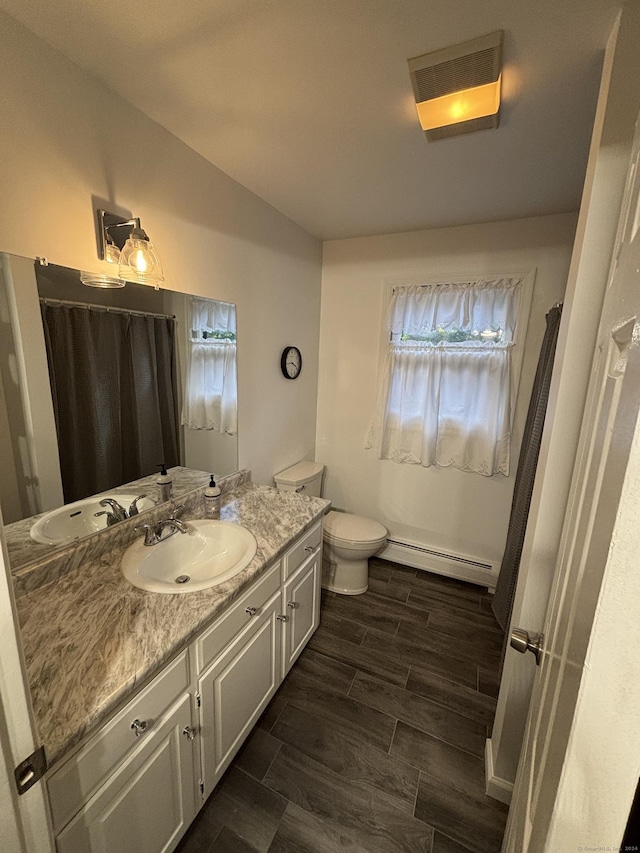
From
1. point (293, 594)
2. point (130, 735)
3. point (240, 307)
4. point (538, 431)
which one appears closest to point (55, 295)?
point (240, 307)

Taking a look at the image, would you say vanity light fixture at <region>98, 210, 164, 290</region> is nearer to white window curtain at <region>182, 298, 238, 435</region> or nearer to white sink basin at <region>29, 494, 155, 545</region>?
white window curtain at <region>182, 298, 238, 435</region>

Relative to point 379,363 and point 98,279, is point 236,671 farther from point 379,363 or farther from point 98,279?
point 379,363

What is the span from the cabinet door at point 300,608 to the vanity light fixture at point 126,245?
1366mm

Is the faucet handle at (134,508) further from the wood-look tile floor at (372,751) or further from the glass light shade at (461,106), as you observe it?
the glass light shade at (461,106)

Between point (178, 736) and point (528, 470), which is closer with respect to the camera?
point (178, 736)

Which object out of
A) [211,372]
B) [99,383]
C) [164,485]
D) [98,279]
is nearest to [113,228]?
[98,279]

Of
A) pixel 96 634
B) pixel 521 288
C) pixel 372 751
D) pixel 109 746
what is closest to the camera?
pixel 109 746

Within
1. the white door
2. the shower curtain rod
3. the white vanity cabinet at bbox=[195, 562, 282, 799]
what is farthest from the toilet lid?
the white door

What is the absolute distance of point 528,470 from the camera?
171 centimetres

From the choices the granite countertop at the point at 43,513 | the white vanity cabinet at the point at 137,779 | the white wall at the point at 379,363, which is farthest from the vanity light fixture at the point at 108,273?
the white wall at the point at 379,363

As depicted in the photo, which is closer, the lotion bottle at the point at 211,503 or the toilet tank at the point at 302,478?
the lotion bottle at the point at 211,503

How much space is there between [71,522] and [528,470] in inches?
77.6

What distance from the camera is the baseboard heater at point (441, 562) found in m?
2.47

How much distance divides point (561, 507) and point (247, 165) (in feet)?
6.26
